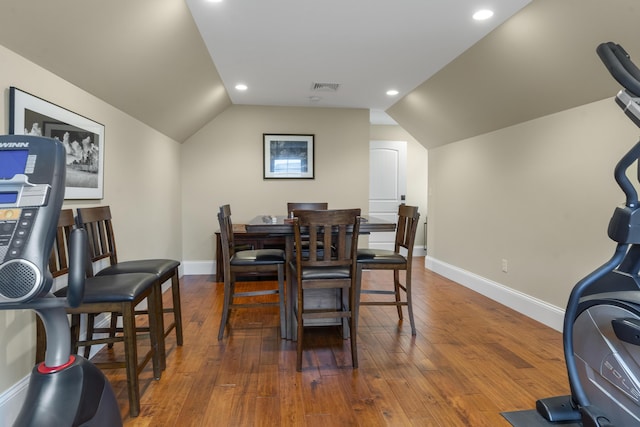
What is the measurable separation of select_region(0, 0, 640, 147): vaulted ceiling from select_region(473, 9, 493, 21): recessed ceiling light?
0.06 meters

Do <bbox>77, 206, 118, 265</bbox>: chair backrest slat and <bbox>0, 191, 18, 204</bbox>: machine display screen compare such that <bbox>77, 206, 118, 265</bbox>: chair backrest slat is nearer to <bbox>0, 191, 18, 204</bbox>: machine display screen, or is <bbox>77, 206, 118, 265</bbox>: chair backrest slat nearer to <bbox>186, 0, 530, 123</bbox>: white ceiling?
<bbox>0, 191, 18, 204</bbox>: machine display screen

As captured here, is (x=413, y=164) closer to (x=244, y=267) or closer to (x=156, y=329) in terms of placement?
(x=244, y=267)

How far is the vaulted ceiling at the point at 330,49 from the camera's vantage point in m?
1.94

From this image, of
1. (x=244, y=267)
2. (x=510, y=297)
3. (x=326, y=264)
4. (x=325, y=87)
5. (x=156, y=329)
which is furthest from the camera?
(x=325, y=87)

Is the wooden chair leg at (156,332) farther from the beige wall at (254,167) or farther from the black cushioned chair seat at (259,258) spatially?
the beige wall at (254,167)

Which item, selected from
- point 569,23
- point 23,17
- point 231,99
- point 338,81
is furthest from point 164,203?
point 569,23

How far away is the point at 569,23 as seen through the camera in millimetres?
2170

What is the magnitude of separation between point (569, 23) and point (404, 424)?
2426 mm

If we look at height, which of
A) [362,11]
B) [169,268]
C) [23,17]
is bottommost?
[169,268]

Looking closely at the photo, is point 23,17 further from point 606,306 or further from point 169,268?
point 606,306

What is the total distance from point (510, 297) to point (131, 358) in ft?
10.6

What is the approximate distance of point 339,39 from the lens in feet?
9.30

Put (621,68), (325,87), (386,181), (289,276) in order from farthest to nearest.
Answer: (386,181) → (325,87) → (289,276) → (621,68)

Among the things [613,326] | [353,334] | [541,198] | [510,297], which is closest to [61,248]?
[353,334]
